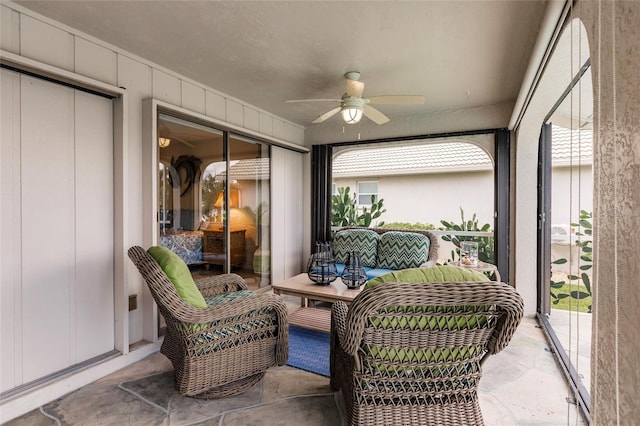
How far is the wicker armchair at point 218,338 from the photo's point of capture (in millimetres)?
1872

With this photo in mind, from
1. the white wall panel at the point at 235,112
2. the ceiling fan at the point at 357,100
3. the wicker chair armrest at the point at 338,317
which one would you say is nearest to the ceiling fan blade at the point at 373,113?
the ceiling fan at the point at 357,100

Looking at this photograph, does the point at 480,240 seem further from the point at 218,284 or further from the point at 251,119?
the point at 218,284

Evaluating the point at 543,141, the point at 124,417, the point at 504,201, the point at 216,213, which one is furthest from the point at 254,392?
the point at 543,141

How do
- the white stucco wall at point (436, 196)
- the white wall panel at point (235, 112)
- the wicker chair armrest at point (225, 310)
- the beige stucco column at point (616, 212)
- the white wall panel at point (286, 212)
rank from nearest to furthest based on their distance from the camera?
1. the beige stucco column at point (616, 212)
2. the wicker chair armrest at point (225, 310)
3. the white wall panel at point (235, 112)
4. the white wall panel at point (286, 212)
5. the white stucco wall at point (436, 196)

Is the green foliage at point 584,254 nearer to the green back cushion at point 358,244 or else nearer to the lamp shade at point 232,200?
the green back cushion at point 358,244

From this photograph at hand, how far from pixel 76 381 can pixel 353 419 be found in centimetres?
199

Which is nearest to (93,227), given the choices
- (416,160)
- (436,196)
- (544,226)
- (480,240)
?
(544,226)

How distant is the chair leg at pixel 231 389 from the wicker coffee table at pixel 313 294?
0.84 meters

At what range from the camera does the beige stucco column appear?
2.21 feet

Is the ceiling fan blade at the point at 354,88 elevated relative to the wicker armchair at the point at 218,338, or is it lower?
elevated

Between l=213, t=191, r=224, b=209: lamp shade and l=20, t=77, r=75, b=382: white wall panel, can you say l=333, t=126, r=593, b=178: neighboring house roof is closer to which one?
l=213, t=191, r=224, b=209: lamp shade

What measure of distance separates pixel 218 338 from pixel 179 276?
46 cm

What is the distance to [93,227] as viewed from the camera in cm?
253

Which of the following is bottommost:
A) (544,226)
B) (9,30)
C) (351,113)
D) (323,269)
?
(323,269)
